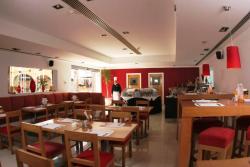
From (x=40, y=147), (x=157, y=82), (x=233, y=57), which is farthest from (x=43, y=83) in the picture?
(x=157, y=82)

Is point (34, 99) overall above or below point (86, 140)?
above

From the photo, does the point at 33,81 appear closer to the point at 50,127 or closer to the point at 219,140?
the point at 50,127

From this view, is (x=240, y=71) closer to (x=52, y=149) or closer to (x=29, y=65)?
(x=52, y=149)

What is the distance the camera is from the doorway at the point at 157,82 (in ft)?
38.8

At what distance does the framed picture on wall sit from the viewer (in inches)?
479

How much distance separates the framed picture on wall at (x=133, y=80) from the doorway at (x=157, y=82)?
0.71 meters

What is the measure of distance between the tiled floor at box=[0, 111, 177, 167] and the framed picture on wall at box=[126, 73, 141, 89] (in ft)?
22.4

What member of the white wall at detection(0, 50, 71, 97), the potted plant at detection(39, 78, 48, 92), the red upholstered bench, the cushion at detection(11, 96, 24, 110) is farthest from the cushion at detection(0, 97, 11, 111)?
the red upholstered bench

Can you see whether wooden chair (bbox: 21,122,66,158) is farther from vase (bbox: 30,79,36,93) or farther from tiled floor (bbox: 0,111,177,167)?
vase (bbox: 30,79,36,93)

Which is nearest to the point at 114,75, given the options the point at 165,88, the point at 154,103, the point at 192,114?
the point at 165,88

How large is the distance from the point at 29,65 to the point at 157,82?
7.41m

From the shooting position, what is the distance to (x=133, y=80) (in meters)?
12.3

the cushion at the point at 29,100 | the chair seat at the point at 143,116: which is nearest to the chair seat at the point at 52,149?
the chair seat at the point at 143,116

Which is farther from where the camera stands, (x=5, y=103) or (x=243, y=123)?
(x=5, y=103)
